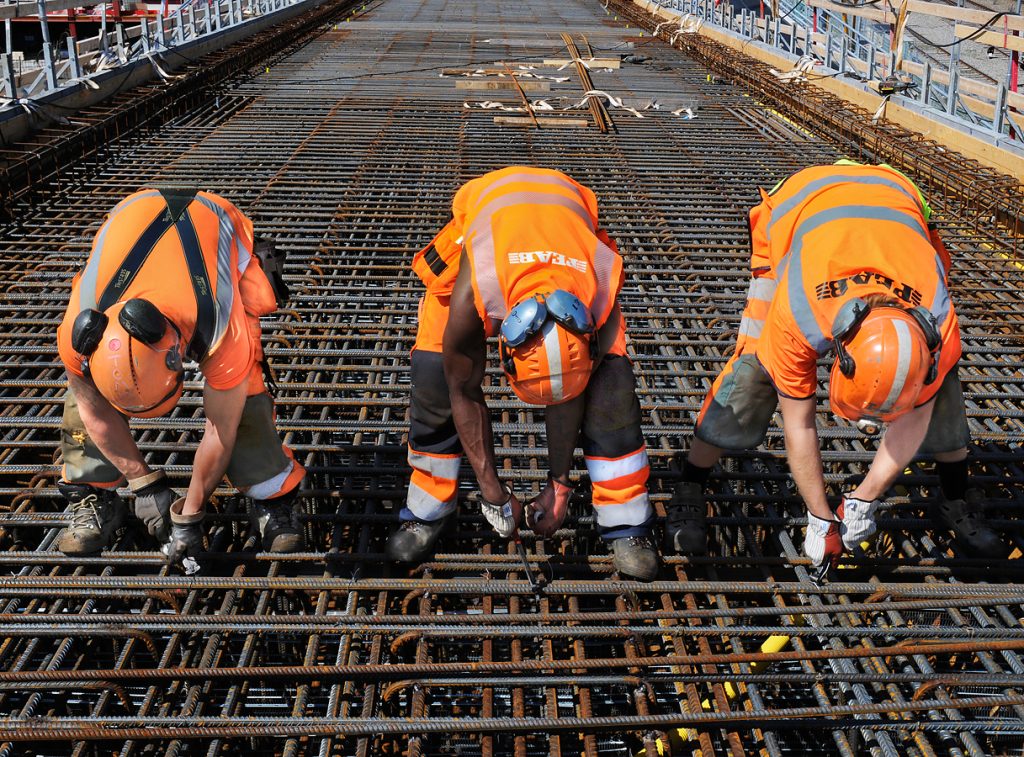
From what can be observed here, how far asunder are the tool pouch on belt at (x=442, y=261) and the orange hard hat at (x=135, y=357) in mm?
832

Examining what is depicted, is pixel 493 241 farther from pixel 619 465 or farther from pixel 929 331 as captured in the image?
pixel 929 331

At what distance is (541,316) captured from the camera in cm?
224

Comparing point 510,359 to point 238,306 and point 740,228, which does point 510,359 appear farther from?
point 740,228

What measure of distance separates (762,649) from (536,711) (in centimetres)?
86

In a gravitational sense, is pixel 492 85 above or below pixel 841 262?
below

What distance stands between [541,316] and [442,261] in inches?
26.0

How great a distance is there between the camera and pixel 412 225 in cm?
586

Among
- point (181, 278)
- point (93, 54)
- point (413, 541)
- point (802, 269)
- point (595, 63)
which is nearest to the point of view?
point (181, 278)

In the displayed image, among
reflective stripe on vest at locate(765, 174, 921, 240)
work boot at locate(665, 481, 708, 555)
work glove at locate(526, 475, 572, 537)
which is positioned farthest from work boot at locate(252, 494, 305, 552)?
reflective stripe on vest at locate(765, 174, 921, 240)

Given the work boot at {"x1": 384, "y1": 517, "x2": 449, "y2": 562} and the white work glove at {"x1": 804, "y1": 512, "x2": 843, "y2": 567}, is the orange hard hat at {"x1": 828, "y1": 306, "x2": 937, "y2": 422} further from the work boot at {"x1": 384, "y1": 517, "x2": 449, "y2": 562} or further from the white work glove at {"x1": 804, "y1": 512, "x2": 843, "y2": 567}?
the work boot at {"x1": 384, "y1": 517, "x2": 449, "y2": 562}

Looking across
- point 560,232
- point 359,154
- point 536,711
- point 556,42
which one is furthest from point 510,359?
point 556,42

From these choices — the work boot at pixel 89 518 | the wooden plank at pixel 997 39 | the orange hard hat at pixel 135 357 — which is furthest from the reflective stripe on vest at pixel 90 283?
the wooden plank at pixel 997 39

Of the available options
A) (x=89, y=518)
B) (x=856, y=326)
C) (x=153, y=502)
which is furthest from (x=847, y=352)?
(x=89, y=518)

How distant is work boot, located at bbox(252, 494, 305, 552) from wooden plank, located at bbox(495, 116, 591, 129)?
6.22 meters
